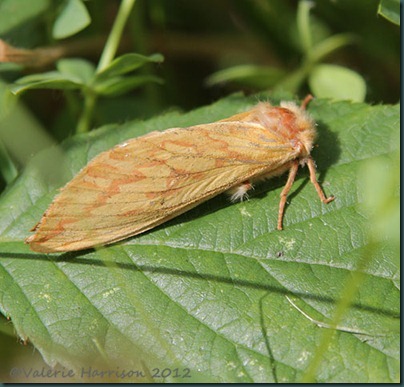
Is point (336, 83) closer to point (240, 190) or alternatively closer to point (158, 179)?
point (240, 190)

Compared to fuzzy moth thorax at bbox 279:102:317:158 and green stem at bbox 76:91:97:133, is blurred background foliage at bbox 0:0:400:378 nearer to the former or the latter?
green stem at bbox 76:91:97:133

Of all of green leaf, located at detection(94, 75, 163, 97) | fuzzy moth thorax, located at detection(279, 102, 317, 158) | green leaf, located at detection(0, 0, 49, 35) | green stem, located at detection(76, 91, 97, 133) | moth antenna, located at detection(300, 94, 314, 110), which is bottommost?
moth antenna, located at detection(300, 94, 314, 110)

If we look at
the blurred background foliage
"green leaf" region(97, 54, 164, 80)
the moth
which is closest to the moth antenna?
the blurred background foliage

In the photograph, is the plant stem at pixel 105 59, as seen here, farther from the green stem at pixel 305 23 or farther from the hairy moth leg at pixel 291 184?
the hairy moth leg at pixel 291 184

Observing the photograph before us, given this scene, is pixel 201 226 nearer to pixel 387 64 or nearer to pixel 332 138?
pixel 332 138

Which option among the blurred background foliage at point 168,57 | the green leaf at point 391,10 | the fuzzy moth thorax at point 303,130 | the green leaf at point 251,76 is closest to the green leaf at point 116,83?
the blurred background foliage at point 168,57

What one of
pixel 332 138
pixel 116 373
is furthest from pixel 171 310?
pixel 332 138

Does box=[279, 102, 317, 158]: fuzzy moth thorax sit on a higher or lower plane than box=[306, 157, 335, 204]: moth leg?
higher
